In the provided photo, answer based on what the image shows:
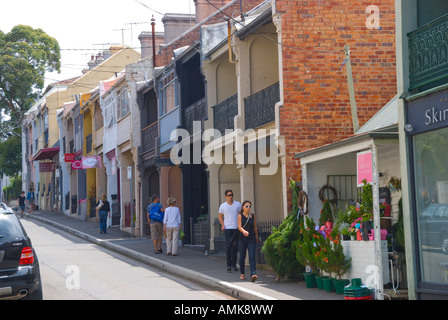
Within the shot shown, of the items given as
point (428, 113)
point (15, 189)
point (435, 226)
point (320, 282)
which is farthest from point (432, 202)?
point (15, 189)

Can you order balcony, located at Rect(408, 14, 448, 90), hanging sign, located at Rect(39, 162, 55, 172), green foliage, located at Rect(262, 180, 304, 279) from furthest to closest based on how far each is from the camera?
1. hanging sign, located at Rect(39, 162, 55, 172)
2. green foliage, located at Rect(262, 180, 304, 279)
3. balcony, located at Rect(408, 14, 448, 90)

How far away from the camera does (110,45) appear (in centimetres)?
5297

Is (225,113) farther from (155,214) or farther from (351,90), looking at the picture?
(351,90)

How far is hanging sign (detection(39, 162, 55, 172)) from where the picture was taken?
170 ft

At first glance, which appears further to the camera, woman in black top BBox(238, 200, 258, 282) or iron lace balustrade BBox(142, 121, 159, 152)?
iron lace balustrade BBox(142, 121, 159, 152)

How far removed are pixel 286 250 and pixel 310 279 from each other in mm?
975

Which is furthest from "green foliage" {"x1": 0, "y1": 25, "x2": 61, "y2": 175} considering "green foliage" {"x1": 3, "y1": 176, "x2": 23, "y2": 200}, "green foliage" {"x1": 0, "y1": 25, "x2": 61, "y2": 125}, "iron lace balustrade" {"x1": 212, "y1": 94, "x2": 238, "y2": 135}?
"iron lace balustrade" {"x1": 212, "y1": 94, "x2": 238, "y2": 135}

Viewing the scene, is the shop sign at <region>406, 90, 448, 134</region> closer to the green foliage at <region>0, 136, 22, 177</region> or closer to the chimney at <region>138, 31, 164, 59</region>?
the chimney at <region>138, 31, 164, 59</region>

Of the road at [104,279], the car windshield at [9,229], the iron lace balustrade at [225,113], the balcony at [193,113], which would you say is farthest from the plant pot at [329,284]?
the balcony at [193,113]

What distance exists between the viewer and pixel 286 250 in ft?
50.4

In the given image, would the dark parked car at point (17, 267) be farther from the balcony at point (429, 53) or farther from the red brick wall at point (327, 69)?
the red brick wall at point (327, 69)

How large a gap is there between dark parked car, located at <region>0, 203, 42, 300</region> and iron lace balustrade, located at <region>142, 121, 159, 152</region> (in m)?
17.4
